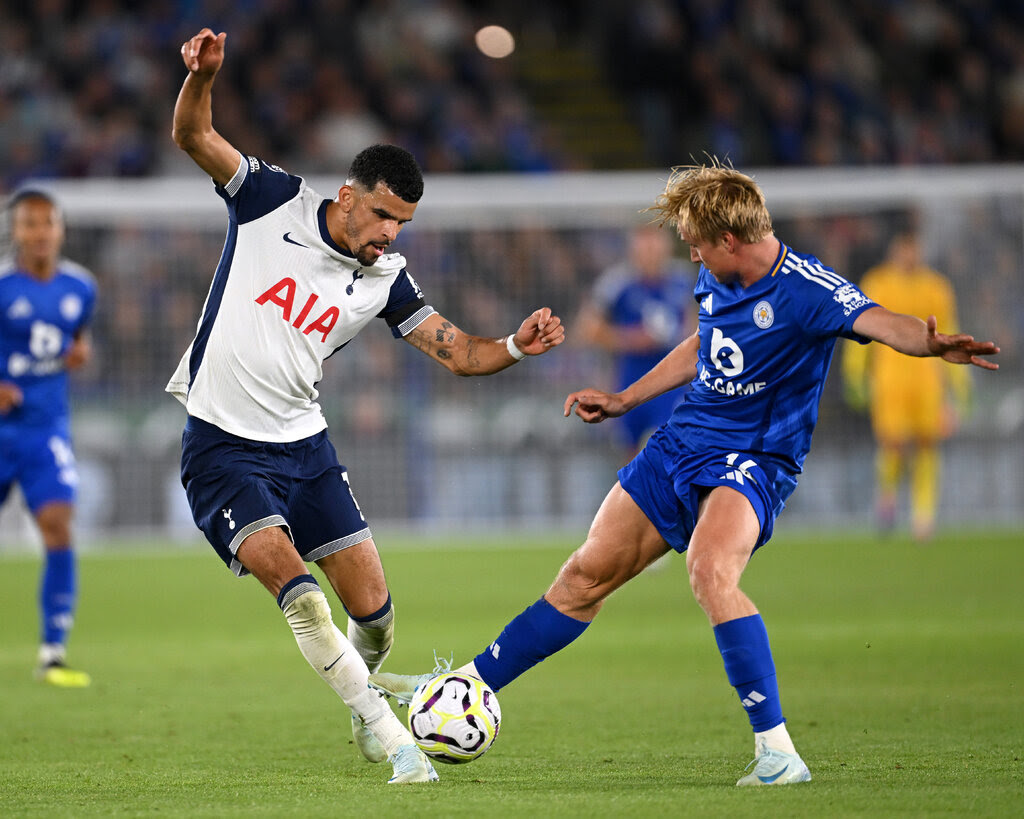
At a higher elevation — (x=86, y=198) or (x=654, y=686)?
(x=86, y=198)

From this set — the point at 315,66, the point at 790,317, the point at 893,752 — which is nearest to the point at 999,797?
the point at 893,752

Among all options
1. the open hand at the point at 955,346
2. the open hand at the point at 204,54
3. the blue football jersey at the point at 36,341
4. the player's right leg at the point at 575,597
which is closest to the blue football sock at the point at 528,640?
the player's right leg at the point at 575,597

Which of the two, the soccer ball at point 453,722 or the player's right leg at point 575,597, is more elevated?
the player's right leg at point 575,597

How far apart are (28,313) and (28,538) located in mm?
8411

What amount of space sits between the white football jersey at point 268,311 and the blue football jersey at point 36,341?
3.34 metres

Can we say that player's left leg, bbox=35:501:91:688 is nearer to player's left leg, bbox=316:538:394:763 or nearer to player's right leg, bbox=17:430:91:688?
player's right leg, bbox=17:430:91:688

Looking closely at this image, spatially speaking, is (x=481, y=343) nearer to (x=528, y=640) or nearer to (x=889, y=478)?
(x=528, y=640)

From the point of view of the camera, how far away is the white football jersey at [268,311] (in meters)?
5.42

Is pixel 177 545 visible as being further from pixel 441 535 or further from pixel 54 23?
pixel 54 23

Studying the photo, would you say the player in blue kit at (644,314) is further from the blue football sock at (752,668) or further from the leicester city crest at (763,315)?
the blue football sock at (752,668)

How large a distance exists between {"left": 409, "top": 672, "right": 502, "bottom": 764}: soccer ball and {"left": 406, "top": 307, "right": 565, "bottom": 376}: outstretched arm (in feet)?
3.85

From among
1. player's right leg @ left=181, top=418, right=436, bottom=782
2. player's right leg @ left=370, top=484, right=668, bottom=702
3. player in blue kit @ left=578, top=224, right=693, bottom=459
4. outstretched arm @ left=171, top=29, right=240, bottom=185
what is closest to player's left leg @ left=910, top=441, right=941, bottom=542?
player in blue kit @ left=578, top=224, right=693, bottom=459

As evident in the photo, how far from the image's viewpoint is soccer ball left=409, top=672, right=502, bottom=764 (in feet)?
16.8

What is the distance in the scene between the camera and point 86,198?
16031mm
